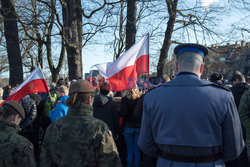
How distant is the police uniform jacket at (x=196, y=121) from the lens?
69.4 inches

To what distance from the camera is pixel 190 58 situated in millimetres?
1976

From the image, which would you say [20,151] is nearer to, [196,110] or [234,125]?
[196,110]

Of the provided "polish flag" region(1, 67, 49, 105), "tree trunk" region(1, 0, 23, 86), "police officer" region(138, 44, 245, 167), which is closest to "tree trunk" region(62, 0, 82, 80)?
"tree trunk" region(1, 0, 23, 86)

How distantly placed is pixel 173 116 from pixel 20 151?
1560 millimetres

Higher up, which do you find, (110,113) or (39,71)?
(39,71)

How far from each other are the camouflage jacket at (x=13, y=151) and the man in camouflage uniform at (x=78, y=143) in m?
0.18

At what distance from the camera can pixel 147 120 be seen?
6.61 ft

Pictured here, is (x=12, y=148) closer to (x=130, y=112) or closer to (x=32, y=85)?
(x=32, y=85)

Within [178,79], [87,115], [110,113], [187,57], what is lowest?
[110,113]

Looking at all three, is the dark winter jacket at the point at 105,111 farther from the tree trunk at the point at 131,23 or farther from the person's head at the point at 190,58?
the tree trunk at the point at 131,23

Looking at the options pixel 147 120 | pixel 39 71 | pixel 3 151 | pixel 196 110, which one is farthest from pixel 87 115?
pixel 39 71

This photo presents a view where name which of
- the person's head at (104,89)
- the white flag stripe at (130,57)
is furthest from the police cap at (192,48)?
the person's head at (104,89)

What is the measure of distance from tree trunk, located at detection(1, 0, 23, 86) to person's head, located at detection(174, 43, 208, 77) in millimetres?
9931

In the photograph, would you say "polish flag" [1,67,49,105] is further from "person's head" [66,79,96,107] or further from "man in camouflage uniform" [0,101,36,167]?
"person's head" [66,79,96,107]
